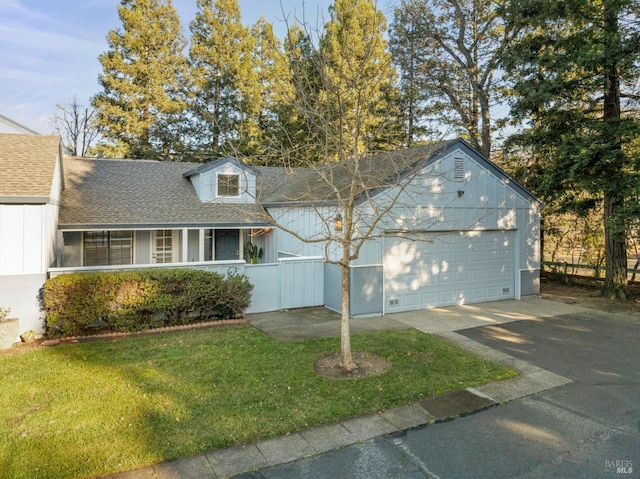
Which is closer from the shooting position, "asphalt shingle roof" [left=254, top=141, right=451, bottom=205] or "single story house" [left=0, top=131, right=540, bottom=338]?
"asphalt shingle roof" [left=254, top=141, right=451, bottom=205]

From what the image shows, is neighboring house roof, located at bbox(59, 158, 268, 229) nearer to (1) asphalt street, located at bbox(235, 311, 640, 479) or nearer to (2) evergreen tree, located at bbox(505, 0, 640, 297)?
(1) asphalt street, located at bbox(235, 311, 640, 479)

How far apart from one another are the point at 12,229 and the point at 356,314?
7.65 m

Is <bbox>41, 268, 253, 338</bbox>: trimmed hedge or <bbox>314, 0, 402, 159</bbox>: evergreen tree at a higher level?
<bbox>314, 0, 402, 159</bbox>: evergreen tree

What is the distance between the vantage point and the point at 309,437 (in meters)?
4.36

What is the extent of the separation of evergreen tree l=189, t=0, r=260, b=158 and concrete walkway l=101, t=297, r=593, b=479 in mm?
19678

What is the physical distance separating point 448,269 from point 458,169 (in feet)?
9.32

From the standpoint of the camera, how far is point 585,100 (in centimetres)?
1251

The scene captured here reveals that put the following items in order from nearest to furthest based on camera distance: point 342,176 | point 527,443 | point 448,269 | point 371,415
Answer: point 527,443
point 371,415
point 448,269
point 342,176

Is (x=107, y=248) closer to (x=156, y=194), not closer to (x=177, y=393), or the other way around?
(x=156, y=194)

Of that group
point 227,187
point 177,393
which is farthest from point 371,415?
point 227,187

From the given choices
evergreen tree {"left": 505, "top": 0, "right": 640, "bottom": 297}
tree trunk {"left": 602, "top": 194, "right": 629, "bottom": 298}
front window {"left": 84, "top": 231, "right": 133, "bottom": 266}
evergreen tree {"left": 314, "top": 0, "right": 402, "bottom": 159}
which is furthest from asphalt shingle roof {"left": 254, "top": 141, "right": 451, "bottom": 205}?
tree trunk {"left": 602, "top": 194, "right": 629, "bottom": 298}

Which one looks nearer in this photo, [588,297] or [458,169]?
[458,169]

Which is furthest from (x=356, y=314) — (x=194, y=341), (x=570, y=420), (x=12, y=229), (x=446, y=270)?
(x=12, y=229)

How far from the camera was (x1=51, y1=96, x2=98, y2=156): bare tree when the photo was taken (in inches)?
1134
